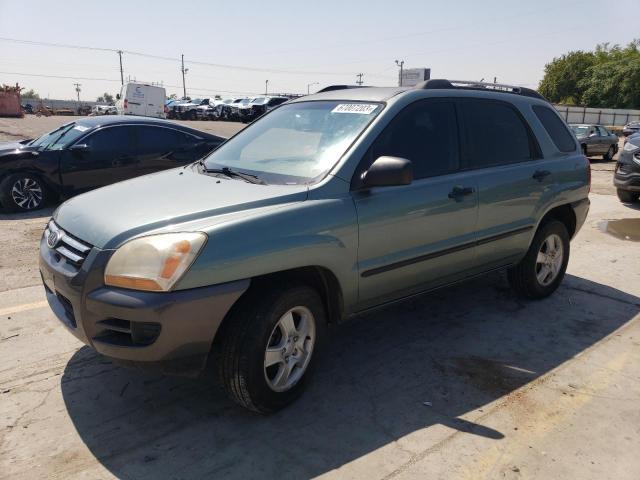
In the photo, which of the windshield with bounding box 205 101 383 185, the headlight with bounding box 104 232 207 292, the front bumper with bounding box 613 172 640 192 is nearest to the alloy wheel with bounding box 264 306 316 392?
the headlight with bounding box 104 232 207 292

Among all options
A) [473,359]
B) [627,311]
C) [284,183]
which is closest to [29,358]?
[284,183]

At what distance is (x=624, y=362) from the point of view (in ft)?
12.7

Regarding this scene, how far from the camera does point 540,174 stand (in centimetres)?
461

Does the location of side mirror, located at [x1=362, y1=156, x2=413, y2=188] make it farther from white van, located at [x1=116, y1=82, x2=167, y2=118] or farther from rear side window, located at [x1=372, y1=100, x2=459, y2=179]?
white van, located at [x1=116, y1=82, x2=167, y2=118]

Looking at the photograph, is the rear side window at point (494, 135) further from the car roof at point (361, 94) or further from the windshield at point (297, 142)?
the windshield at point (297, 142)

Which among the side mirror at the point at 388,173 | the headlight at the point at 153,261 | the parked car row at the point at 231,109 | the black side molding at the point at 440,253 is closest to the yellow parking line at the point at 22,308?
the headlight at the point at 153,261

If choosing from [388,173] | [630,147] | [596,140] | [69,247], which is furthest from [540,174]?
[596,140]

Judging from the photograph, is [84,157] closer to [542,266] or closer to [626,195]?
[542,266]

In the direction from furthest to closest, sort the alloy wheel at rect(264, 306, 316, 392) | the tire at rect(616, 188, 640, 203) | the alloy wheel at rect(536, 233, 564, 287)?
the tire at rect(616, 188, 640, 203) → the alloy wheel at rect(536, 233, 564, 287) → the alloy wheel at rect(264, 306, 316, 392)

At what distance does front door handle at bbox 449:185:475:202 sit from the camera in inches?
150

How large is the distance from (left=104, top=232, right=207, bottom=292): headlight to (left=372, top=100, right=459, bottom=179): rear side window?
4.51 ft

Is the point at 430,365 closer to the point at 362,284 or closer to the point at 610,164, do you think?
the point at 362,284

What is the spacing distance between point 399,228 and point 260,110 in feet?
113

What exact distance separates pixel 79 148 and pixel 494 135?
6.22 meters
